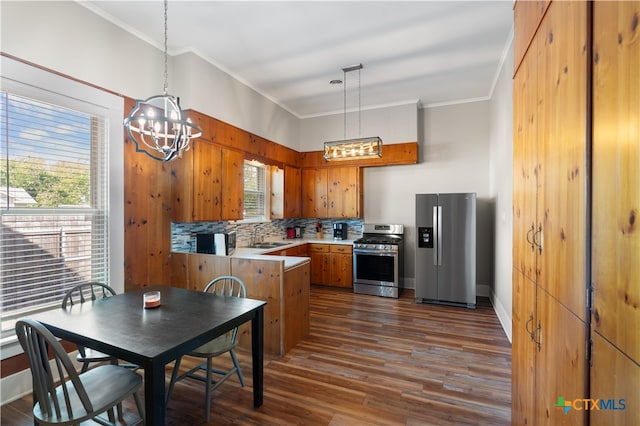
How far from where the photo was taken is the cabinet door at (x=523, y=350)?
1409 mm

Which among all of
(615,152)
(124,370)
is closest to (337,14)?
(615,152)

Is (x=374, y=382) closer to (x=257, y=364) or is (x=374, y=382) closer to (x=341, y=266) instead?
(x=257, y=364)

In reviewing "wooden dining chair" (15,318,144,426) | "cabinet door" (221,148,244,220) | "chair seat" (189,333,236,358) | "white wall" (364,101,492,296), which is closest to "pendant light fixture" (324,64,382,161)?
"cabinet door" (221,148,244,220)

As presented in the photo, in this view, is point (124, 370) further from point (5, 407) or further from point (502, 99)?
point (502, 99)

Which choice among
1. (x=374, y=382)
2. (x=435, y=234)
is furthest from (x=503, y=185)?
(x=374, y=382)

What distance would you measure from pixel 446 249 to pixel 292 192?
9.22 feet

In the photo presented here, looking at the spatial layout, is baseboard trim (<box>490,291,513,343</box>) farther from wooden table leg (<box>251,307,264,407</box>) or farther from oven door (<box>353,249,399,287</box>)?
wooden table leg (<box>251,307,264,407</box>)

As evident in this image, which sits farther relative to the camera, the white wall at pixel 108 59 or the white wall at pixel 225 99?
the white wall at pixel 225 99

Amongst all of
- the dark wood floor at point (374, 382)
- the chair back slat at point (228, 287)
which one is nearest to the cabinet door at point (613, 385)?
the dark wood floor at point (374, 382)

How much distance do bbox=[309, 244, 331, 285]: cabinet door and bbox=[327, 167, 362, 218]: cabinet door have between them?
0.69 metres

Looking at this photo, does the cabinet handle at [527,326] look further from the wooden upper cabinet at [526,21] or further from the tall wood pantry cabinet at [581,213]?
the wooden upper cabinet at [526,21]

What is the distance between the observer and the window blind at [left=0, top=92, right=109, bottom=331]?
2.21 meters

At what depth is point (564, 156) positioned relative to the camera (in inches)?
41.9

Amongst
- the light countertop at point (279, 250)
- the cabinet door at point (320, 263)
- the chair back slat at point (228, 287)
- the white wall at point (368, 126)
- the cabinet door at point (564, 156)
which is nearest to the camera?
the cabinet door at point (564, 156)
